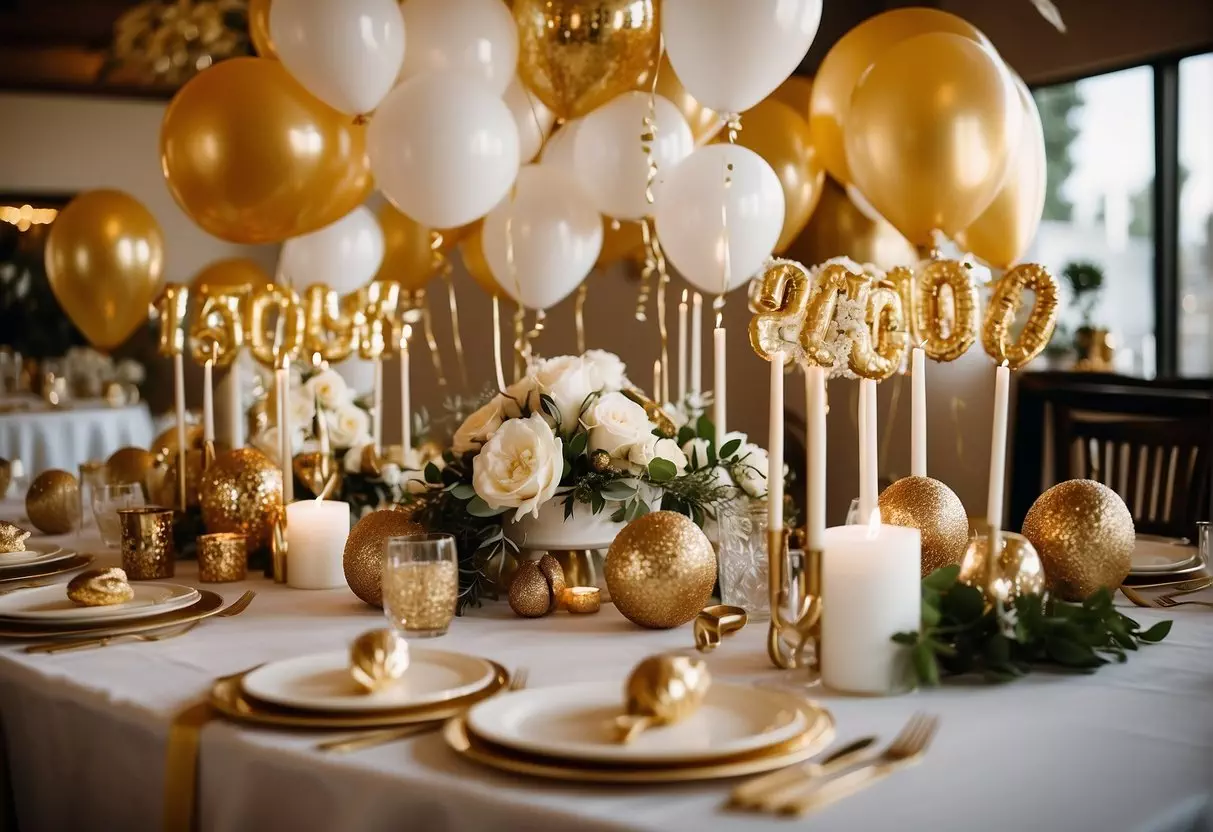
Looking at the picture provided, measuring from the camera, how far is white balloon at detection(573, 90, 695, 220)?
225 centimetres

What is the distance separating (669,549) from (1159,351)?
16.1ft

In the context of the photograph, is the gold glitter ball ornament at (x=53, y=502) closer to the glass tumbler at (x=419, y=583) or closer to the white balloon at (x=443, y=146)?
the white balloon at (x=443, y=146)

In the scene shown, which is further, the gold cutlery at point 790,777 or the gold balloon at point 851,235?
the gold balloon at point 851,235

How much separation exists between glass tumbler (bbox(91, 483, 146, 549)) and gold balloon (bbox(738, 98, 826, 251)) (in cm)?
138

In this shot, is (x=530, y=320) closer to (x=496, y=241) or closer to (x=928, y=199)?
(x=496, y=241)

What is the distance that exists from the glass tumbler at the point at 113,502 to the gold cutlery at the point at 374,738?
1.16 meters

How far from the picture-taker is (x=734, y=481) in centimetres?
174

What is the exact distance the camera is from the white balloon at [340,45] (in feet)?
6.99

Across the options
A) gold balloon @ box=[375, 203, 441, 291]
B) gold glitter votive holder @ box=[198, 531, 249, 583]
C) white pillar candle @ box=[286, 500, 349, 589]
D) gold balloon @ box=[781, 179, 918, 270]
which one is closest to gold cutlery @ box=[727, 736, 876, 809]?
white pillar candle @ box=[286, 500, 349, 589]

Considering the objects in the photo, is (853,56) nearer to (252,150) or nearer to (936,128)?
(936,128)

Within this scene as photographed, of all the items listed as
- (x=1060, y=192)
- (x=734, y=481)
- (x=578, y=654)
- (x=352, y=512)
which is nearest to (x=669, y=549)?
(x=578, y=654)

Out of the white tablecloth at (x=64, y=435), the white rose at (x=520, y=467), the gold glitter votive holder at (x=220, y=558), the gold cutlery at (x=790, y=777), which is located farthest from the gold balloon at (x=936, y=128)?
the white tablecloth at (x=64, y=435)

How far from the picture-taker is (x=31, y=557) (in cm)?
192

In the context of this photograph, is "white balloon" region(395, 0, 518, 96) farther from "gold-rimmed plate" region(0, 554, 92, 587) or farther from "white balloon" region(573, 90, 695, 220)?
"gold-rimmed plate" region(0, 554, 92, 587)
